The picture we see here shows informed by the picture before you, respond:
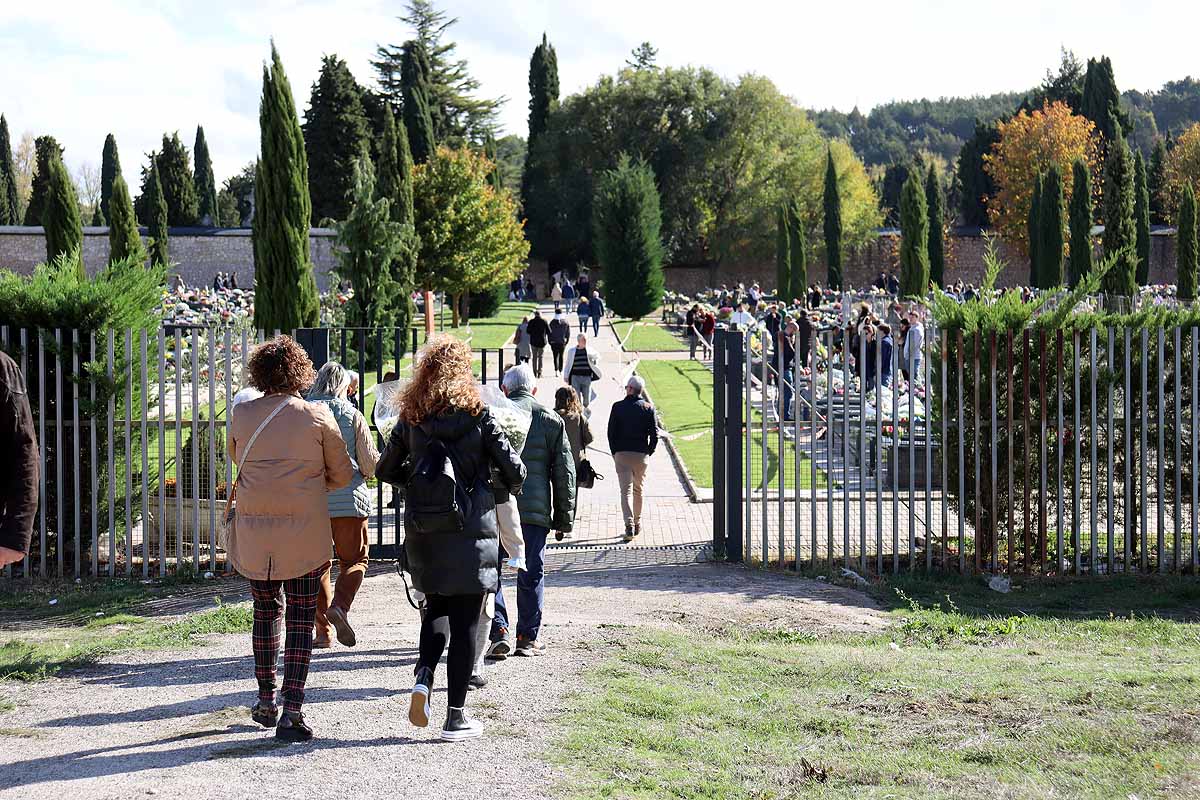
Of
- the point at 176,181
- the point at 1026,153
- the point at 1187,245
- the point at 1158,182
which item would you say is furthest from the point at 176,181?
the point at 1158,182

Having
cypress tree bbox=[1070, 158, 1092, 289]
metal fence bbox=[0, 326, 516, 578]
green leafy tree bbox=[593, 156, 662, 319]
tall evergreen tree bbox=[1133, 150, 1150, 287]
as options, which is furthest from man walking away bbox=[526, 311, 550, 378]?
tall evergreen tree bbox=[1133, 150, 1150, 287]

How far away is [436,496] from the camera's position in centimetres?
500

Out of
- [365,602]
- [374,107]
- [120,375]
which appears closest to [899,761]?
[365,602]

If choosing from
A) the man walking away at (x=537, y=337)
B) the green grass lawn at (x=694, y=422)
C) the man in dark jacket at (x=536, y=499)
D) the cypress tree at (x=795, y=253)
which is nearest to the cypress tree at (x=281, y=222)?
the man walking away at (x=537, y=337)

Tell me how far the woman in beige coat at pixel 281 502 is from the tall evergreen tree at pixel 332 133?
53699 mm

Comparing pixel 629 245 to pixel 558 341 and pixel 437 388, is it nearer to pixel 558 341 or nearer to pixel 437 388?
pixel 558 341

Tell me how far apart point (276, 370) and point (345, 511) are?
189cm

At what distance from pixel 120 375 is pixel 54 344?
50 centimetres

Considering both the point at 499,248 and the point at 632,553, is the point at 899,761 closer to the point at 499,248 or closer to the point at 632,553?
the point at 632,553

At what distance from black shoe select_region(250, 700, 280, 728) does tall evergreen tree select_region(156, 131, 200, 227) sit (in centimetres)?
6250

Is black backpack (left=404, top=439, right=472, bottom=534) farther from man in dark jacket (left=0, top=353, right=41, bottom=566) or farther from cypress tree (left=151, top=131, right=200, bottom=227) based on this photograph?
cypress tree (left=151, top=131, right=200, bottom=227)

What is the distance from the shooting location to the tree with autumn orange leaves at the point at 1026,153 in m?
66.2

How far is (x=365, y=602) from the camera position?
8.49 meters

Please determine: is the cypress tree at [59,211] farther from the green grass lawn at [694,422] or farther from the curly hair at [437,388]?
the curly hair at [437,388]
